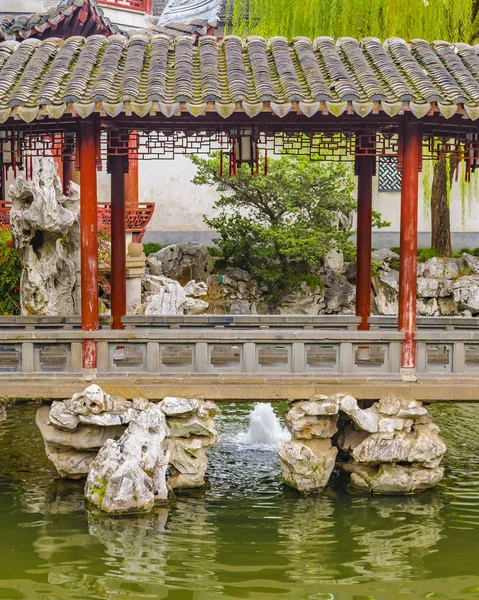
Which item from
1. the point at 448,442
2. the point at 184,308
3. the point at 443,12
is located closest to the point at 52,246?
the point at 184,308

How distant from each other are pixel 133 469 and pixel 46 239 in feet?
26.1

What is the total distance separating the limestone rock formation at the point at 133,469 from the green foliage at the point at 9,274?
8534mm

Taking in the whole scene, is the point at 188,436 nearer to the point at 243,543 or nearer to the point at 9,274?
the point at 243,543

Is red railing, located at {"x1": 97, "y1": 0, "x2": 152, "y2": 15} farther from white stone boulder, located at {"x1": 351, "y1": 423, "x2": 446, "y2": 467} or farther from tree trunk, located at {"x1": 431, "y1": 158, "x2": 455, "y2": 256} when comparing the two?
white stone boulder, located at {"x1": 351, "y1": 423, "x2": 446, "y2": 467}

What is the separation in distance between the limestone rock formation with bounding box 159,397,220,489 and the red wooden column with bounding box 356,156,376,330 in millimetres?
3548

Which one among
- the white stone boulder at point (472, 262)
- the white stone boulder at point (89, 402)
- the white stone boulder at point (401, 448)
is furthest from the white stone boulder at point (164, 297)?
the white stone boulder at point (401, 448)

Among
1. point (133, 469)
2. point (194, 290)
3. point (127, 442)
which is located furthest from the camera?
point (194, 290)

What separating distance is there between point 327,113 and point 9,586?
5.98m

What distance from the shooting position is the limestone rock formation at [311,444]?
11219 millimetres

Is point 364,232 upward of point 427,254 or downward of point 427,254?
upward

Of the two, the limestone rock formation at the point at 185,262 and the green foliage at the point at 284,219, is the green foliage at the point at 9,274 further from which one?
the limestone rock formation at the point at 185,262

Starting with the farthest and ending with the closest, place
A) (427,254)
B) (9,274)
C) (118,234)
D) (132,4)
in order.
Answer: (132,4) < (427,254) < (9,274) < (118,234)

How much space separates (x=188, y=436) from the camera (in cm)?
1130

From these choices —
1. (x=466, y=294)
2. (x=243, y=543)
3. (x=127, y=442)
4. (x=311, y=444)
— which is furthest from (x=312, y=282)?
(x=243, y=543)
